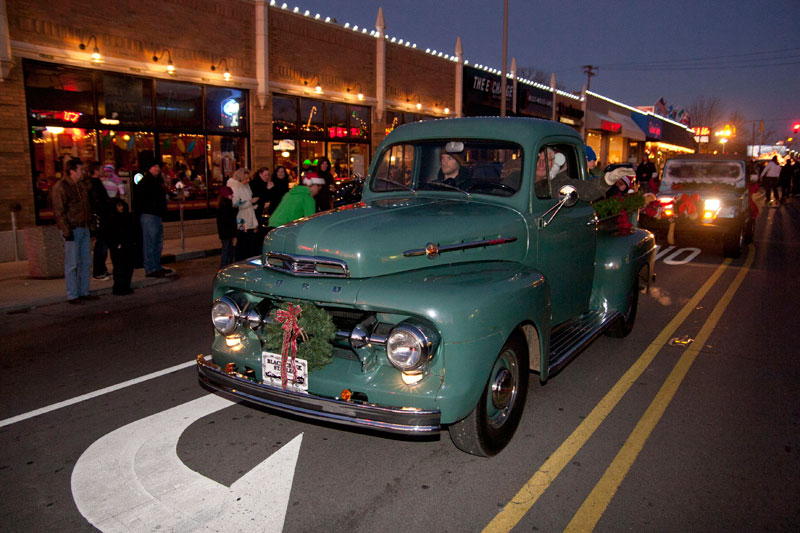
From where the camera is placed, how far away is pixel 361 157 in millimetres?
21781

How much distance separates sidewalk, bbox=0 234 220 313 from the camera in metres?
8.56

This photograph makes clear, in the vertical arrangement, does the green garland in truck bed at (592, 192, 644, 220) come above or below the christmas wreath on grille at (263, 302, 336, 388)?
above

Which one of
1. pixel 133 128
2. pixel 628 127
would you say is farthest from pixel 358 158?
pixel 628 127

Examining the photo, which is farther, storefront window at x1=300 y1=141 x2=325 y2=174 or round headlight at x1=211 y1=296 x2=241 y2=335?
storefront window at x1=300 y1=141 x2=325 y2=174

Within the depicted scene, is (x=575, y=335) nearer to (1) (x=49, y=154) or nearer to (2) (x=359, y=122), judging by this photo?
(1) (x=49, y=154)

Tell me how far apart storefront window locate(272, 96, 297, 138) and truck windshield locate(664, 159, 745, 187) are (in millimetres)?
10763

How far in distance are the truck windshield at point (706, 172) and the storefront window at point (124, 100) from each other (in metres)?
12.8

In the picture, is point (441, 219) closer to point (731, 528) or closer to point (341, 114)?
point (731, 528)

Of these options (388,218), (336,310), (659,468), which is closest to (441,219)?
(388,218)

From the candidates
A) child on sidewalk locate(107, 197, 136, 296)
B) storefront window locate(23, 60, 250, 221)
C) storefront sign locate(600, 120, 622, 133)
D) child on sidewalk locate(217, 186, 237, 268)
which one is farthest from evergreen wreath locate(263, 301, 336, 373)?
storefront sign locate(600, 120, 622, 133)

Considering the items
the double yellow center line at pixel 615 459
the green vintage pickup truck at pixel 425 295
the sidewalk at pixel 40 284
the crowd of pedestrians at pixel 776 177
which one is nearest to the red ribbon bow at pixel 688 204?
the double yellow center line at pixel 615 459

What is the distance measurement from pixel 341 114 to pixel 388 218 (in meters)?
17.5

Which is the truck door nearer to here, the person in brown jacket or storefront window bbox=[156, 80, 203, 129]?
the person in brown jacket

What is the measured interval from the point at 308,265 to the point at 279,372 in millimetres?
674
